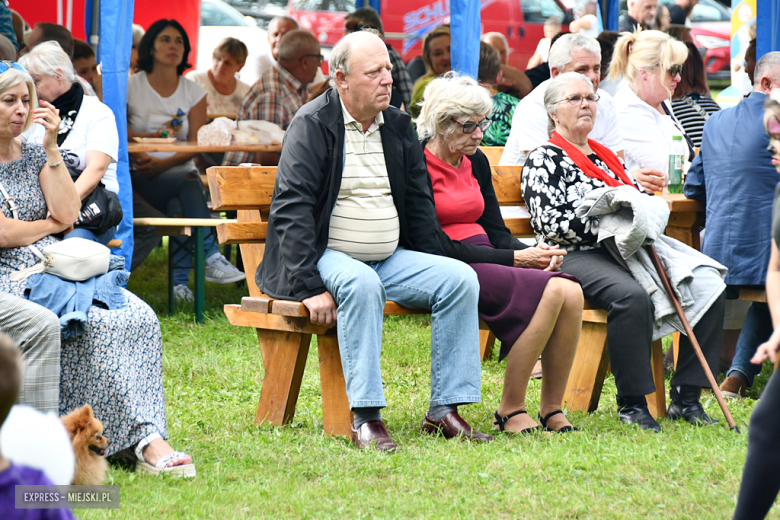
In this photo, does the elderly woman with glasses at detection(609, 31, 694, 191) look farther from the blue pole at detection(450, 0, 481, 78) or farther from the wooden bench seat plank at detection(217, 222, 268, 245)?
the wooden bench seat plank at detection(217, 222, 268, 245)

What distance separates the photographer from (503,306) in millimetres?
3439

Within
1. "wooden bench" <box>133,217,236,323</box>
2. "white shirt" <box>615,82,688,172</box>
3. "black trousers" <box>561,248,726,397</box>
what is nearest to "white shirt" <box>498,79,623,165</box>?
"white shirt" <box>615,82,688,172</box>

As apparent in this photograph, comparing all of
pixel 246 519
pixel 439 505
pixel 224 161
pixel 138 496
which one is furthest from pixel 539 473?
pixel 224 161

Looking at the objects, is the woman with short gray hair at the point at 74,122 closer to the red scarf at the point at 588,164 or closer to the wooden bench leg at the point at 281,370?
the wooden bench leg at the point at 281,370

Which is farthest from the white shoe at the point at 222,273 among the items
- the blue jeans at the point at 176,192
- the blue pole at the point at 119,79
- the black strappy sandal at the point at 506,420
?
the black strappy sandal at the point at 506,420

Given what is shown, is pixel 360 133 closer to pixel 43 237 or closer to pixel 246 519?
pixel 43 237

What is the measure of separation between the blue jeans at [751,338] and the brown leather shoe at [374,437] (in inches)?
80.8

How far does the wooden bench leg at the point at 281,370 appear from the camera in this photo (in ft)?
11.3

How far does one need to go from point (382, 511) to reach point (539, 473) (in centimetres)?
60

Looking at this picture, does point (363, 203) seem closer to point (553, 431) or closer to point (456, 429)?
point (456, 429)

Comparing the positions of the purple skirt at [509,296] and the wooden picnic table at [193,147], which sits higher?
the wooden picnic table at [193,147]

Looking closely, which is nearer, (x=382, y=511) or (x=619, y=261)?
(x=382, y=511)

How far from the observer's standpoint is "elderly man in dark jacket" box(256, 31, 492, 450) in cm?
317

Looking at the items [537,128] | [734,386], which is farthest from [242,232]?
[734,386]
